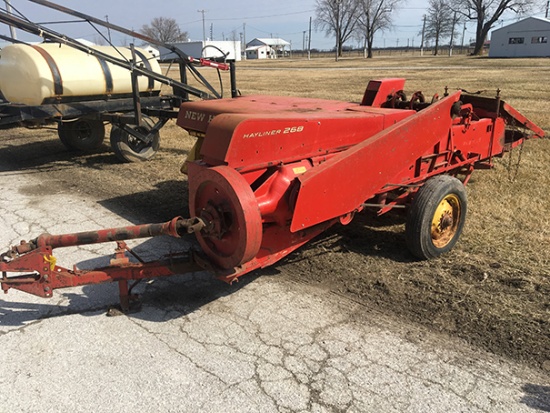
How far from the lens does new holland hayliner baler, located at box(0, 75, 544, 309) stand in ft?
10.3

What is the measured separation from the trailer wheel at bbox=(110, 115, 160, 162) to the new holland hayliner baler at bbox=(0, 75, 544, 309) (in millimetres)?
3950

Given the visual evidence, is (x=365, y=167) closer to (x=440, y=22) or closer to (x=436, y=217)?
(x=436, y=217)

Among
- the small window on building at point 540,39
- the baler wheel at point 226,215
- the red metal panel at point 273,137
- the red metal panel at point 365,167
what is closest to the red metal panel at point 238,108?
the red metal panel at point 273,137

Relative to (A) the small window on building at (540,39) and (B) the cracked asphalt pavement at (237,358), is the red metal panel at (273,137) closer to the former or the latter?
(B) the cracked asphalt pavement at (237,358)

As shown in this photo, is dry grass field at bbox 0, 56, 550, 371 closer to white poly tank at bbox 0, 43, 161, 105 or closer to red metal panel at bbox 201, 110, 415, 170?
red metal panel at bbox 201, 110, 415, 170

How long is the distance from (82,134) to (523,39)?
5031 centimetres

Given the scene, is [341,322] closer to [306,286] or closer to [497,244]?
[306,286]

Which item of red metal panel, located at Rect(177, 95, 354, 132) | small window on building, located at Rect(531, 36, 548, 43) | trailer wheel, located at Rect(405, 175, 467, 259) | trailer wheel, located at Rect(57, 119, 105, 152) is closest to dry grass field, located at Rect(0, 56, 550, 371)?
trailer wheel, located at Rect(405, 175, 467, 259)

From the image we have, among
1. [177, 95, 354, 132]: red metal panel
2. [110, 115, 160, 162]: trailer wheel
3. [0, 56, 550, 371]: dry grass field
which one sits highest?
[177, 95, 354, 132]: red metal panel

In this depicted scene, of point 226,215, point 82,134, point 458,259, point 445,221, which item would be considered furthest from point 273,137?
point 82,134

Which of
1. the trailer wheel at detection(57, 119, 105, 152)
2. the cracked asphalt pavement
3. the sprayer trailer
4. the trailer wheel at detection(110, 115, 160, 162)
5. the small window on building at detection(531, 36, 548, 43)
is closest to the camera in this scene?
the cracked asphalt pavement

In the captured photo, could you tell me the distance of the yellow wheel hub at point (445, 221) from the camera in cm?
408

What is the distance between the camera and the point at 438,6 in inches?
2931

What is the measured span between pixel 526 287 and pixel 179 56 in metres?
6.03
